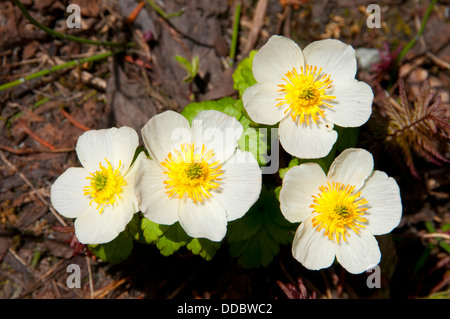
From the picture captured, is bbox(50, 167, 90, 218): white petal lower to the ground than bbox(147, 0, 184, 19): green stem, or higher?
lower

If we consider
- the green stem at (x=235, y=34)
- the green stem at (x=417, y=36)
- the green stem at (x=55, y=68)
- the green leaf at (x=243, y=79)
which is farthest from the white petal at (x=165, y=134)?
the green stem at (x=417, y=36)

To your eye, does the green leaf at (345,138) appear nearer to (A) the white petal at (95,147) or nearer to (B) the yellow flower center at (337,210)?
(B) the yellow flower center at (337,210)

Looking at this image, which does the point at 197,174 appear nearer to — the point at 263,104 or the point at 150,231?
the point at 150,231

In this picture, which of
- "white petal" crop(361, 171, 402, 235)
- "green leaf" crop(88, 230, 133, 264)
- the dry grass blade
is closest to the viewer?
"white petal" crop(361, 171, 402, 235)

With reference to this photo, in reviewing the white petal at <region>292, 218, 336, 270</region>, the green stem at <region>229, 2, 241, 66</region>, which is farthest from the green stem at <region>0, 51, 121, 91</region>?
the white petal at <region>292, 218, 336, 270</region>

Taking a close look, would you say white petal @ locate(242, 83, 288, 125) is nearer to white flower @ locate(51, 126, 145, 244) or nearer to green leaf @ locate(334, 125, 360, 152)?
green leaf @ locate(334, 125, 360, 152)

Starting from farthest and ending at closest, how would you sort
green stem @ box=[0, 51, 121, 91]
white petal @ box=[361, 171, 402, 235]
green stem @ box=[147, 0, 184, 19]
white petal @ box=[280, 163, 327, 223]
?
green stem @ box=[147, 0, 184, 19] → green stem @ box=[0, 51, 121, 91] → white petal @ box=[361, 171, 402, 235] → white petal @ box=[280, 163, 327, 223]
